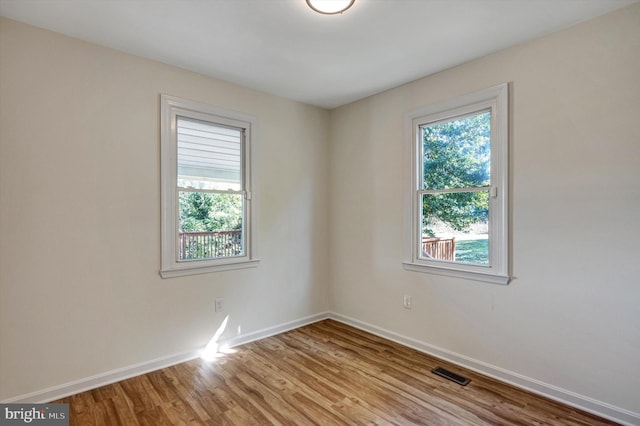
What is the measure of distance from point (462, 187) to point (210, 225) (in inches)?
96.0

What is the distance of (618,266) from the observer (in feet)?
6.89

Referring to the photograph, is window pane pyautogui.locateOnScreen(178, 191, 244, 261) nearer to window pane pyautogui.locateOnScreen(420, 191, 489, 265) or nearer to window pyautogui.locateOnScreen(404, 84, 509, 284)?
window pyautogui.locateOnScreen(404, 84, 509, 284)

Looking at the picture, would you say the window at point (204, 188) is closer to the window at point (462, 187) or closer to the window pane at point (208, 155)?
the window pane at point (208, 155)

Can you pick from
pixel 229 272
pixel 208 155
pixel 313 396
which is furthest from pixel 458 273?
pixel 208 155

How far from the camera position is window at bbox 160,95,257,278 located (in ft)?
9.47

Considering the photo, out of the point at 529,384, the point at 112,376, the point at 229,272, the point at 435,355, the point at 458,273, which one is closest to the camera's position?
the point at 529,384

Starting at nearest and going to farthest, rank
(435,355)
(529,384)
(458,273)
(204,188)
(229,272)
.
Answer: (529,384), (458,273), (435,355), (204,188), (229,272)

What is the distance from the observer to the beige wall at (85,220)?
2.22 m

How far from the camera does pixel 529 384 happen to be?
245 centimetres

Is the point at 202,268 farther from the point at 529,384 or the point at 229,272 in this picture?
the point at 529,384

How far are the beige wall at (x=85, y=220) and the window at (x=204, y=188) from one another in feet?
0.32

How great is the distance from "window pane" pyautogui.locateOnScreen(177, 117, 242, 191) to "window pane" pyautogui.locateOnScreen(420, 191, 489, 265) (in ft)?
6.59

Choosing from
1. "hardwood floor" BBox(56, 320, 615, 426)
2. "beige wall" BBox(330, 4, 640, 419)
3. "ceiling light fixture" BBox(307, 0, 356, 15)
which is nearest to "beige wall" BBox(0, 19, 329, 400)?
"hardwood floor" BBox(56, 320, 615, 426)

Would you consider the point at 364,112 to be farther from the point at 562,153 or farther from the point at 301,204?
the point at 562,153
